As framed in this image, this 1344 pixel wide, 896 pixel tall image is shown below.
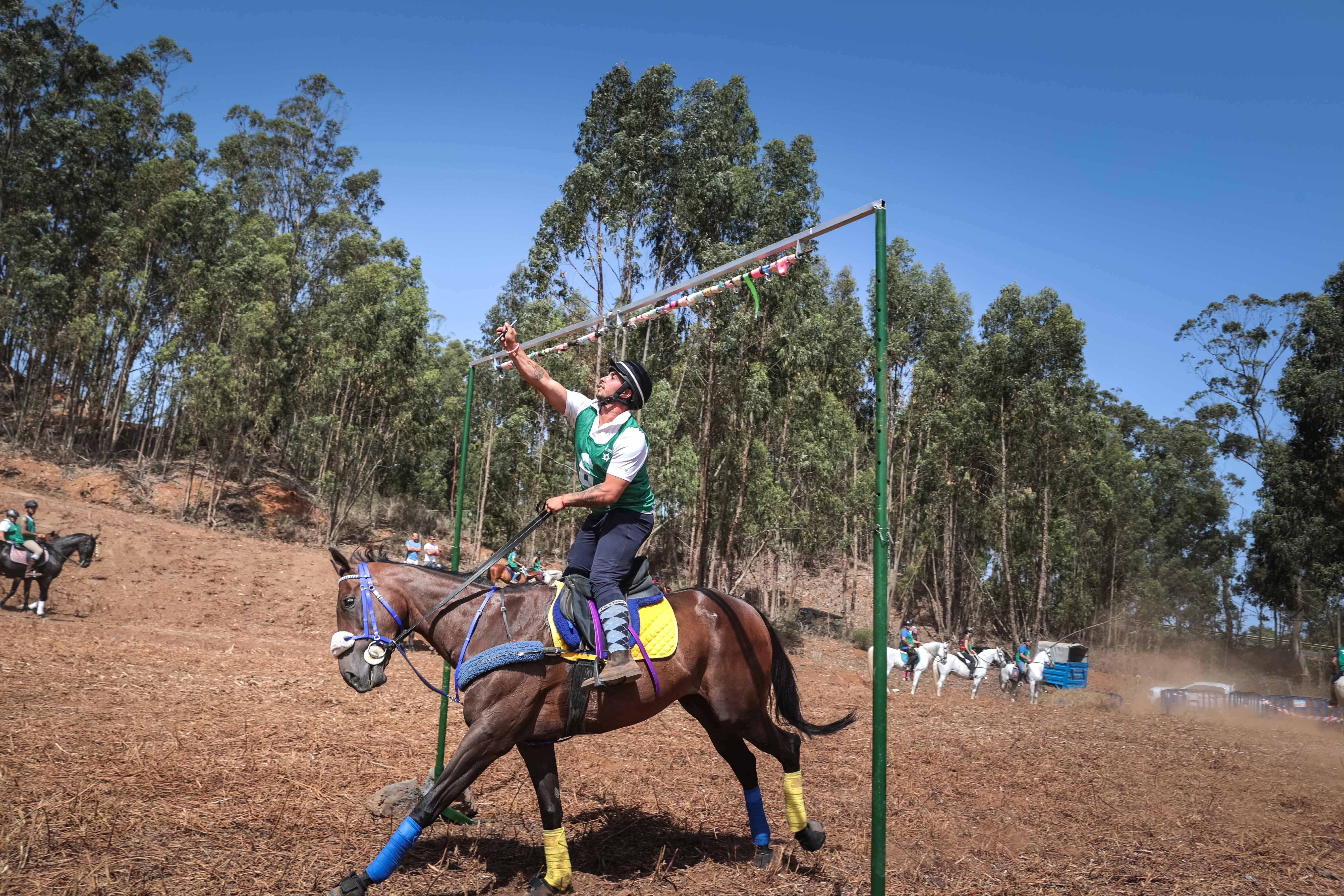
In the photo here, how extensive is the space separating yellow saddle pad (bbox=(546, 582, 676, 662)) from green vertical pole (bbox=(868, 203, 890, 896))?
1.31m

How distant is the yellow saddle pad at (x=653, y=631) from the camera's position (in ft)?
14.3

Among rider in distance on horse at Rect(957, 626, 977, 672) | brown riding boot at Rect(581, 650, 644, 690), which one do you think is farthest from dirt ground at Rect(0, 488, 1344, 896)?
rider in distance on horse at Rect(957, 626, 977, 672)

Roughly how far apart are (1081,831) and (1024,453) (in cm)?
2679

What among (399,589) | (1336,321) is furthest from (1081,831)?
(1336,321)

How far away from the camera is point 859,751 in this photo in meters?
9.10

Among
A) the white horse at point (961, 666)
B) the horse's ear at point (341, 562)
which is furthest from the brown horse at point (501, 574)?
the white horse at point (961, 666)

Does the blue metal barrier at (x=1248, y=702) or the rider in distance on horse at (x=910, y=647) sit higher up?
the rider in distance on horse at (x=910, y=647)

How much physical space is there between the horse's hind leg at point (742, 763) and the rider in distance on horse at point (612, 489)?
777mm

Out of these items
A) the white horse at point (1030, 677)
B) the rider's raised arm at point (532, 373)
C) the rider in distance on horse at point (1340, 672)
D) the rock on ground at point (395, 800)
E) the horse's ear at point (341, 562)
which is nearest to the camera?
the horse's ear at point (341, 562)

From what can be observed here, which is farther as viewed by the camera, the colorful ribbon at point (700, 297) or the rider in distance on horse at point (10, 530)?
the rider in distance on horse at point (10, 530)

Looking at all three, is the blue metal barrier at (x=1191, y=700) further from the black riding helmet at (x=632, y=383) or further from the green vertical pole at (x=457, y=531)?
the black riding helmet at (x=632, y=383)

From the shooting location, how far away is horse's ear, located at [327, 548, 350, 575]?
14.2ft

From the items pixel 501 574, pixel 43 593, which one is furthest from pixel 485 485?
pixel 501 574

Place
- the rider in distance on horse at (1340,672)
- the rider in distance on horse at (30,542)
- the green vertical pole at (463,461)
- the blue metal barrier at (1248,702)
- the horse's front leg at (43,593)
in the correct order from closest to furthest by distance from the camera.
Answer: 1. the green vertical pole at (463,461)
2. the rider in distance on horse at (30,542)
3. the horse's front leg at (43,593)
4. the rider in distance on horse at (1340,672)
5. the blue metal barrier at (1248,702)
